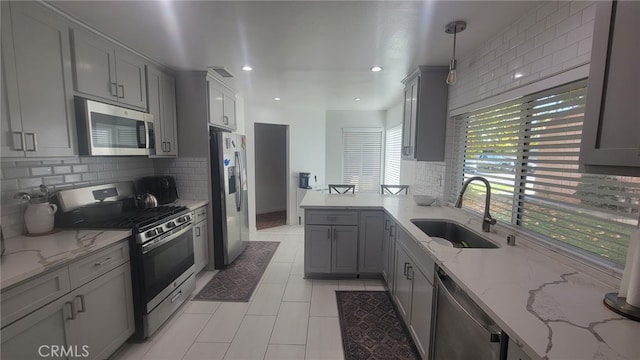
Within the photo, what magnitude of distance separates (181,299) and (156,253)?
25.8 inches

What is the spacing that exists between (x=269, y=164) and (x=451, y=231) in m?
4.92

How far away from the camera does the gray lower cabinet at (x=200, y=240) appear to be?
2.95 meters

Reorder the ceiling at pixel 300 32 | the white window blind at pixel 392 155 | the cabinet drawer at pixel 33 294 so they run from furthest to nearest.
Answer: the white window blind at pixel 392 155
the ceiling at pixel 300 32
the cabinet drawer at pixel 33 294

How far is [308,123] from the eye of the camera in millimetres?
5383

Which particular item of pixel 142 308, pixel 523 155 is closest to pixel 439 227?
pixel 523 155

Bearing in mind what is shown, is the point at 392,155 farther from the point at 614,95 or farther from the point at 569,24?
the point at 614,95

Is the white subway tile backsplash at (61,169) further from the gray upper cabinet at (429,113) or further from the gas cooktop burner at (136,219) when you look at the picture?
the gray upper cabinet at (429,113)

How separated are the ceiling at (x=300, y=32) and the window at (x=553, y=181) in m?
0.66

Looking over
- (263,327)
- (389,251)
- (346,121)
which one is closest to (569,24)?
(389,251)

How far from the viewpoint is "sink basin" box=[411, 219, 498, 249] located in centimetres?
207

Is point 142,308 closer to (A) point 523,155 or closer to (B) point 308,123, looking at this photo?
(A) point 523,155

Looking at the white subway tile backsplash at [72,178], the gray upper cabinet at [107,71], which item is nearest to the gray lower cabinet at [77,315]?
the white subway tile backsplash at [72,178]

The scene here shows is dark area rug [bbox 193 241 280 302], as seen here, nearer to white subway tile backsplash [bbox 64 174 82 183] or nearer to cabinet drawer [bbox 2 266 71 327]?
cabinet drawer [bbox 2 266 71 327]

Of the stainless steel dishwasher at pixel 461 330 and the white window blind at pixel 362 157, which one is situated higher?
the white window blind at pixel 362 157
